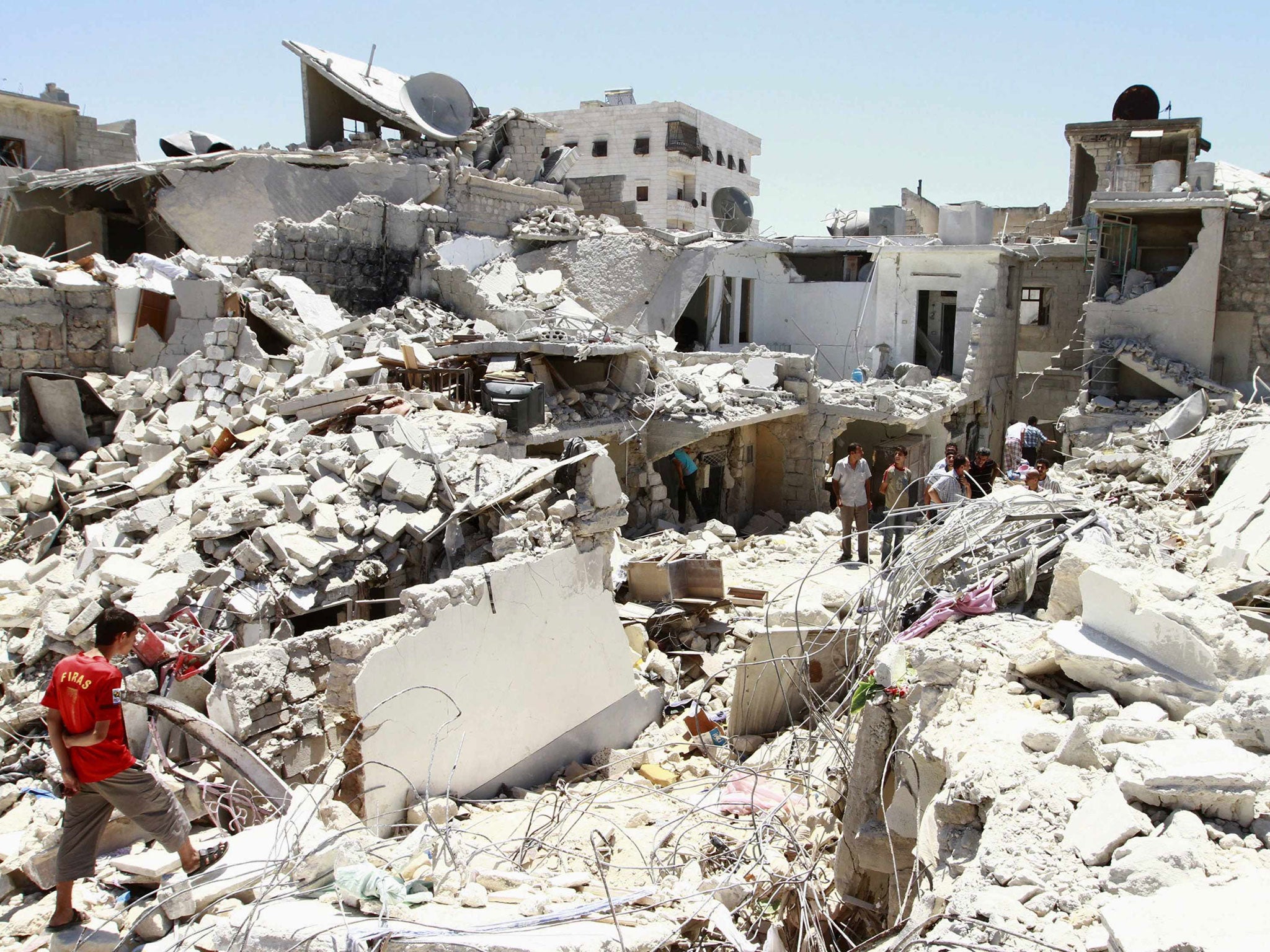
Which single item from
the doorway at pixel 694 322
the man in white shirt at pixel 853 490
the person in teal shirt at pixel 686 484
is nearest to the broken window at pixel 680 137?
the doorway at pixel 694 322

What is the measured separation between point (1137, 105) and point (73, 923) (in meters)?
27.1

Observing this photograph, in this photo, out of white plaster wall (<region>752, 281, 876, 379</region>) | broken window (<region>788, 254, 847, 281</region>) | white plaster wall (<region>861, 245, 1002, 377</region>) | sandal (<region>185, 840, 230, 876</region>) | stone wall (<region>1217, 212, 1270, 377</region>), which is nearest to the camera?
sandal (<region>185, 840, 230, 876</region>)

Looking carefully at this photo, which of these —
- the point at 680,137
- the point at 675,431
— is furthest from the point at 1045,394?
the point at 680,137

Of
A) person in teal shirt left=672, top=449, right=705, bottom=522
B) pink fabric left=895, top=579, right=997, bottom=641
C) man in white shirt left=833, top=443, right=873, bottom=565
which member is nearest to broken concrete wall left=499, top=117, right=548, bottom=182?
person in teal shirt left=672, top=449, right=705, bottom=522

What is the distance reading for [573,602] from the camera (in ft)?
25.5

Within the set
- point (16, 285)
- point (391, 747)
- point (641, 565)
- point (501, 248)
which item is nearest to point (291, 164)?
point (501, 248)

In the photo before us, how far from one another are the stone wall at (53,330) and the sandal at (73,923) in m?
8.26

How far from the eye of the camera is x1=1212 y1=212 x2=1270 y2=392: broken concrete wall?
618 inches

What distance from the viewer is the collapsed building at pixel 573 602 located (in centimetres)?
366

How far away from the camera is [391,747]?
241 inches

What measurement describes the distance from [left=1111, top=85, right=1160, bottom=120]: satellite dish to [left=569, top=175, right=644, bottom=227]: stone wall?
485 inches

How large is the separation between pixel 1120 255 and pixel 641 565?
11.6 m

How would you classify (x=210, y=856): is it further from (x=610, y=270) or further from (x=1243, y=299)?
(x=1243, y=299)

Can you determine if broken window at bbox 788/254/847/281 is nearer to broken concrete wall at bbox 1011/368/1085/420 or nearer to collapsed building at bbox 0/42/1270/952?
collapsed building at bbox 0/42/1270/952
